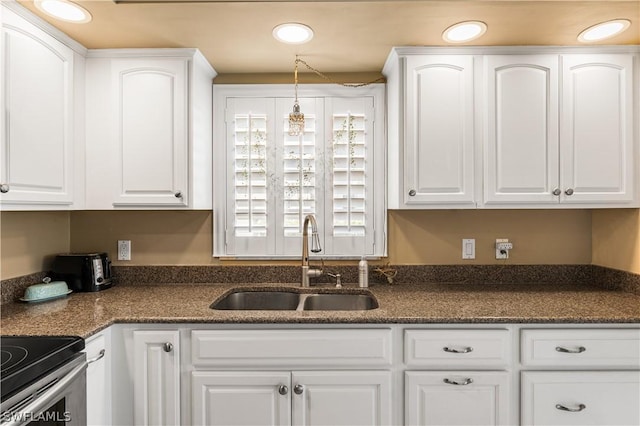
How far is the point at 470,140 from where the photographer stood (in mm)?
1944

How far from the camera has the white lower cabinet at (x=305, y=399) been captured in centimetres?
160

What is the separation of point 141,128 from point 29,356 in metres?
1.16

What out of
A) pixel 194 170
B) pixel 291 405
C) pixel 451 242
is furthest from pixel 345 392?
pixel 194 170

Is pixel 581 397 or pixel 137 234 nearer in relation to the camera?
pixel 581 397

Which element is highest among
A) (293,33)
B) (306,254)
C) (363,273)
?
(293,33)

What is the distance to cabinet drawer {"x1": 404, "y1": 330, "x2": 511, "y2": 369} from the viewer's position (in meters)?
1.60

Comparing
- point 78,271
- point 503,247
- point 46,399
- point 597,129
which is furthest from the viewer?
point 503,247

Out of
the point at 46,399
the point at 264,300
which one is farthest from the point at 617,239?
the point at 46,399

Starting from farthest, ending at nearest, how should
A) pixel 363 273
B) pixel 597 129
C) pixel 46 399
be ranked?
pixel 363 273 < pixel 597 129 < pixel 46 399

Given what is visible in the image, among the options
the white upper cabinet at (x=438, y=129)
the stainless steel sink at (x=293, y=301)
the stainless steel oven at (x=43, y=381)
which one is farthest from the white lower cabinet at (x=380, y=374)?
the white upper cabinet at (x=438, y=129)

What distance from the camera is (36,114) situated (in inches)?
65.3

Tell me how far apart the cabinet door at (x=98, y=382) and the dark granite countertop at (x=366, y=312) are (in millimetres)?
74

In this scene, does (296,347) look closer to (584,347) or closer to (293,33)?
(584,347)

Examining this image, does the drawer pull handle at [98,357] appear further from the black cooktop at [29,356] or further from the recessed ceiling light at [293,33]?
the recessed ceiling light at [293,33]
